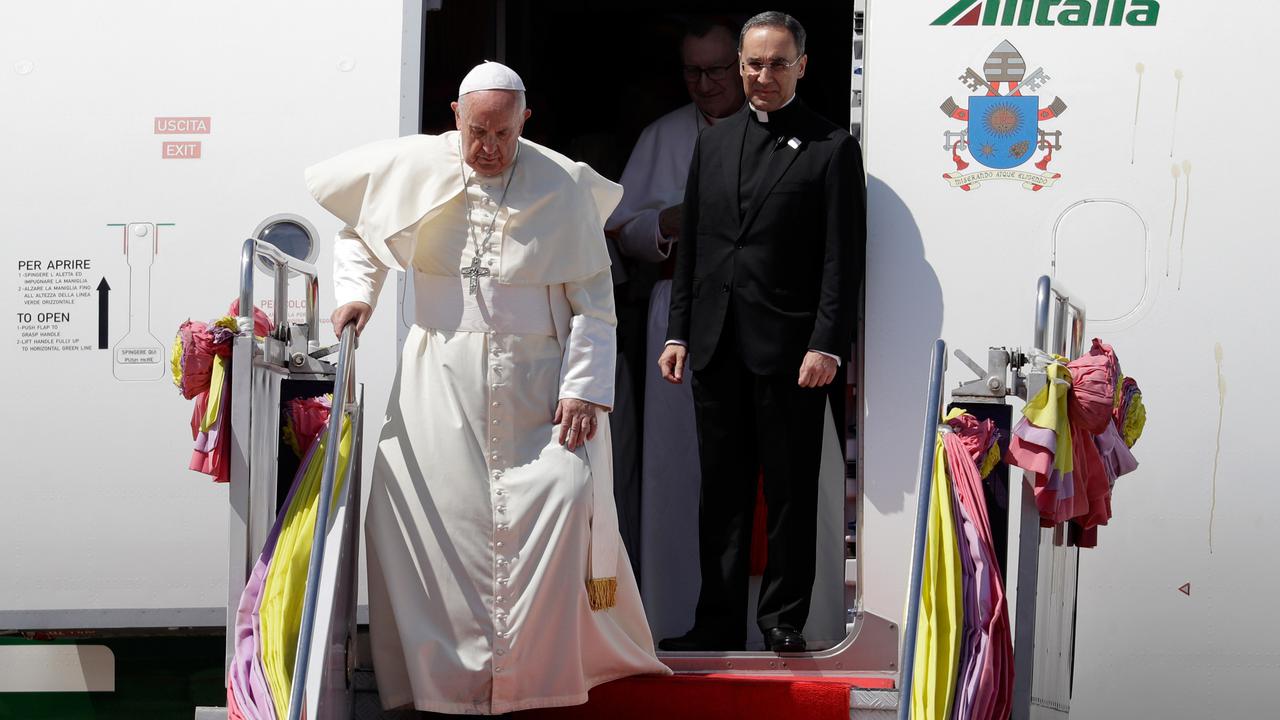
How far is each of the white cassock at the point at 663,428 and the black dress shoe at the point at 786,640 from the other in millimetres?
1022

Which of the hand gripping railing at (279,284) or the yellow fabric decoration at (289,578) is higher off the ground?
the hand gripping railing at (279,284)

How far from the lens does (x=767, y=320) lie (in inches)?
205

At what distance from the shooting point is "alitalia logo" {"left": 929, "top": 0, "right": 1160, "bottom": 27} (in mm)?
5250

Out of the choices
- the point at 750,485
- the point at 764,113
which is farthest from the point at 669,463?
the point at 764,113

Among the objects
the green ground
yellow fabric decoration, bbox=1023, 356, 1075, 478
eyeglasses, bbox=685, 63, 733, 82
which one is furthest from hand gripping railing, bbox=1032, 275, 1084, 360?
the green ground

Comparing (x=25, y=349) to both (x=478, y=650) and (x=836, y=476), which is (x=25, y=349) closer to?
(x=478, y=650)

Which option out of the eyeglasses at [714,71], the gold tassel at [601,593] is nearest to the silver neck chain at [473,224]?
the gold tassel at [601,593]

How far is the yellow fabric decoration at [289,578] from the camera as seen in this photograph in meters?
4.02

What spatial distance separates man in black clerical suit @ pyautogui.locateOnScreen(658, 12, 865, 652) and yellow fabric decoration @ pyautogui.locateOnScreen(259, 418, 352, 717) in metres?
1.42

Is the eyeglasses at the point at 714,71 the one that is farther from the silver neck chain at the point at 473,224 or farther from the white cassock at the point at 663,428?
the silver neck chain at the point at 473,224

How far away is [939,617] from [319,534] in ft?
5.14

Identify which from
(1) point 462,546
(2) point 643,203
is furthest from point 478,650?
(2) point 643,203

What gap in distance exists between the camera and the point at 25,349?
212 inches

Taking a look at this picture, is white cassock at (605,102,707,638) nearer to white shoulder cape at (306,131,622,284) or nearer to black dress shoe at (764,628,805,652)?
black dress shoe at (764,628,805,652)
